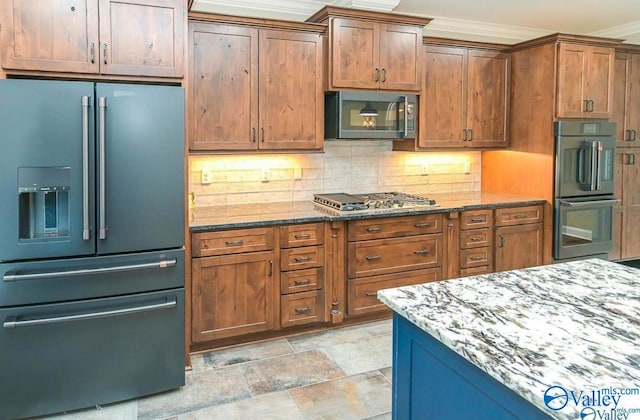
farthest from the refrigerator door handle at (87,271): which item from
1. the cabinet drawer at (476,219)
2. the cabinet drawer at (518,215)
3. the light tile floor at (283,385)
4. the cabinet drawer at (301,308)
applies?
the cabinet drawer at (518,215)

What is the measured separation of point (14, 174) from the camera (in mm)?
2373

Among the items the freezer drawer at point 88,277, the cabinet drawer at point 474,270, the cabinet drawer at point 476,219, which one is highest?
the cabinet drawer at point 476,219

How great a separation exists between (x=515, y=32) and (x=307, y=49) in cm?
272

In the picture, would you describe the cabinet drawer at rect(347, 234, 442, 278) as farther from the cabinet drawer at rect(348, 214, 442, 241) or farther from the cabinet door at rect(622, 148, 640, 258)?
the cabinet door at rect(622, 148, 640, 258)

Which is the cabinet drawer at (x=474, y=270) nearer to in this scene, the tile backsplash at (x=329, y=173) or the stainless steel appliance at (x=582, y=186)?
the stainless steel appliance at (x=582, y=186)

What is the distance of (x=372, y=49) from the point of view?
383 centimetres

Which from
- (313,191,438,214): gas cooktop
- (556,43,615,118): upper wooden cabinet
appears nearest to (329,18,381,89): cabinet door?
(313,191,438,214): gas cooktop

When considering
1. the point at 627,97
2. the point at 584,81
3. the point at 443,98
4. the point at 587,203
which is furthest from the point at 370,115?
the point at 627,97

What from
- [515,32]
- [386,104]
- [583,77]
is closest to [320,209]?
[386,104]

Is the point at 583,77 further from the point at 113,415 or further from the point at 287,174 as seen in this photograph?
the point at 113,415

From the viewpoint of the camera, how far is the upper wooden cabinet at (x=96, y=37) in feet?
8.05

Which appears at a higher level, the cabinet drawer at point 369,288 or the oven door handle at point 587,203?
the oven door handle at point 587,203

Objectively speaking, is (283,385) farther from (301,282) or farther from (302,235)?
(302,235)

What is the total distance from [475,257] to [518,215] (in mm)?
568
